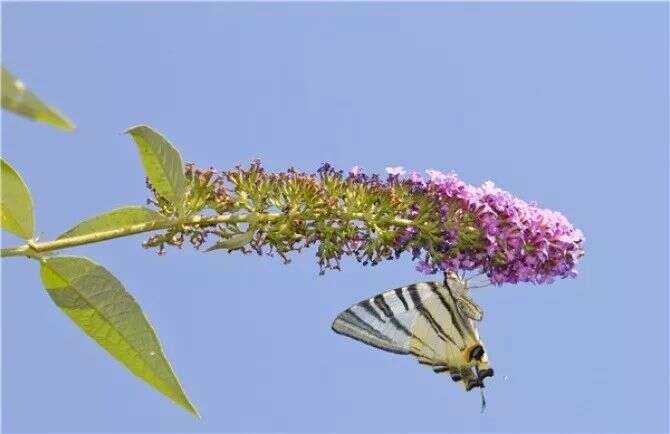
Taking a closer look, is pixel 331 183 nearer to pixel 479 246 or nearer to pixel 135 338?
pixel 479 246

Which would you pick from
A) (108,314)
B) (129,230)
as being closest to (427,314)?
(129,230)

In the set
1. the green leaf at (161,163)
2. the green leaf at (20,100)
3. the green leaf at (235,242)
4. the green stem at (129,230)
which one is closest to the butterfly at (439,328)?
the green stem at (129,230)

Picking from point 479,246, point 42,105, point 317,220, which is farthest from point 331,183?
point 42,105

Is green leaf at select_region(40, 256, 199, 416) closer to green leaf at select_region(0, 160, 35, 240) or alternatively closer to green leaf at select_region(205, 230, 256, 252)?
green leaf at select_region(0, 160, 35, 240)

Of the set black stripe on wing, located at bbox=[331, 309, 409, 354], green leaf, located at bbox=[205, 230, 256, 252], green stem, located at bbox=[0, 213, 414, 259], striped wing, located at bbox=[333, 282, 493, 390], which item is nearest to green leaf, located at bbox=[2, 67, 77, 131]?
green stem, located at bbox=[0, 213, 414, 259]

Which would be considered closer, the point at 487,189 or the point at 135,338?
the point at 135,338

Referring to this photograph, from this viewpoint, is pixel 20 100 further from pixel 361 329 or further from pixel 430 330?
pixel 430 330

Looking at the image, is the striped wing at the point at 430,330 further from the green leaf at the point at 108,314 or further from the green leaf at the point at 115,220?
the green leaf at the point at 108,314
